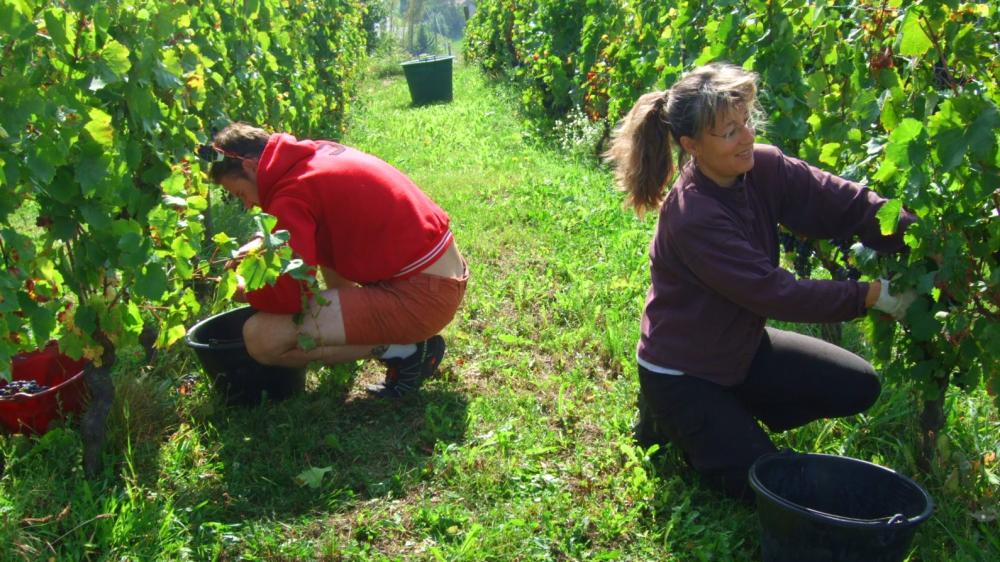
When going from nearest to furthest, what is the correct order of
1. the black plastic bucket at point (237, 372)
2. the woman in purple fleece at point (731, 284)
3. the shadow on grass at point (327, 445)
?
the woman in purple fleece at point (731, 284), the shadow on grass at point (327, 445), the black plastic bucket at point (237, 372)

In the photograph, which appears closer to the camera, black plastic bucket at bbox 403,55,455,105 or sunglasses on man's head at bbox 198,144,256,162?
sunglasses on man's head at bbox 198,144,256,162

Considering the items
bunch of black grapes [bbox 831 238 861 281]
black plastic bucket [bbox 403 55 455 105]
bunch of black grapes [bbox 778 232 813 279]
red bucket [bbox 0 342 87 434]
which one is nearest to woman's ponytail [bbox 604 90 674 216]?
bunch of black grapes [bbox 831 238 861 281]

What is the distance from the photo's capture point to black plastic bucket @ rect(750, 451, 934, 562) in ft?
7.82

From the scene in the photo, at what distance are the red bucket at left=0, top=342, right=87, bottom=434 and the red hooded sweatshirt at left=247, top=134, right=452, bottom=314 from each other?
71cm

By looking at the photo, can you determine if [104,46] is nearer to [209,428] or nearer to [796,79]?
[209,428]

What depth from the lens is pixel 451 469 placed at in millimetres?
3355

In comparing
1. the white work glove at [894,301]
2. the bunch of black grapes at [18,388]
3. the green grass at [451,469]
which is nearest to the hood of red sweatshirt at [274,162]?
the green grass at [451,469]

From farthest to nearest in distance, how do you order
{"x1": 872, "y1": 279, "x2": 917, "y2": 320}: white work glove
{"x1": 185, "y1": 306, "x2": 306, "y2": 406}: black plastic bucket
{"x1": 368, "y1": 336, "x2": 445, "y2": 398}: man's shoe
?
{"x1": 368, "y1": 336, "x2": 445, "y2": 398}: man's shoe → {"x1": 185, "y1": 306, "x2": 306, "y2": 406}: black plastic bucket → {"x1": 872, "y1": 279, "x2": 917, "y2": 320}: white work glove

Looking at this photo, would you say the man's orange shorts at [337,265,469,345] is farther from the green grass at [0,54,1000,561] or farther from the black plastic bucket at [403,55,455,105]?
Result: the black plastic bucket at [403,55,455,105]

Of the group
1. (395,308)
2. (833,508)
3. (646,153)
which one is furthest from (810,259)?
(395,308)

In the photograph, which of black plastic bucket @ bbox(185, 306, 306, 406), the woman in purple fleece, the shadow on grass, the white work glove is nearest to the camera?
the white work glove

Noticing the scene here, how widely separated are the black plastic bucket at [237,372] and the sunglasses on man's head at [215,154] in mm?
664

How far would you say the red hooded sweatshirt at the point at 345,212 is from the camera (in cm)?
358

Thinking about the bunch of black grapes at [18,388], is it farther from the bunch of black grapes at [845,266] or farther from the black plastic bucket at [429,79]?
the black plastic bucket at [429,79]
